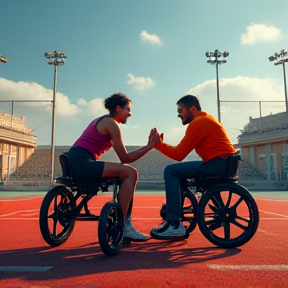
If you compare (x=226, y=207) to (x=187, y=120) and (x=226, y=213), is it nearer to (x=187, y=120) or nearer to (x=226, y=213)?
(x=226, y=213)

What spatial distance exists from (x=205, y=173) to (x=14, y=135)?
29860 mm

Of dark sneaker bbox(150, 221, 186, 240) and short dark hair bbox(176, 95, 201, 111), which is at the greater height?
short dark hair bbox(176, 95, 201, 111)

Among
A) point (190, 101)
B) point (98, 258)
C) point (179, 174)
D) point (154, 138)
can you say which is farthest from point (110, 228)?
point (190, 101)

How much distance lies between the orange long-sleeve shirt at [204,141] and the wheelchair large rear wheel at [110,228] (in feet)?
2.65

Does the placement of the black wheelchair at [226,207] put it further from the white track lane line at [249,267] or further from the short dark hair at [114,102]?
the short dark hair at [114,102]

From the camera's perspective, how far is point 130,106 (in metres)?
3.23

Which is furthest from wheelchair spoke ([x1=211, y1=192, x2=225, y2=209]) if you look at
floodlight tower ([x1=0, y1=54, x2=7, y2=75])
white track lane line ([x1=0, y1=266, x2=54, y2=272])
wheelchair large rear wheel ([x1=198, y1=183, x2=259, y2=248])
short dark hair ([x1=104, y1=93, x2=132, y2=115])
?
floodlight tower ([x1=0, y1=54, x2=7, y2=75])

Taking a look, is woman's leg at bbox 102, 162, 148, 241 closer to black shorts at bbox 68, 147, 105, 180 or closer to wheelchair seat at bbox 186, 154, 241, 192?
black shorts at bbox 68, 147, 105, 180

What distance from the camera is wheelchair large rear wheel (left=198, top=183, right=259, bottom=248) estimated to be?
9.34 ft

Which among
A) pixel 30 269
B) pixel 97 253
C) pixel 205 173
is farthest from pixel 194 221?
pixel 30 269

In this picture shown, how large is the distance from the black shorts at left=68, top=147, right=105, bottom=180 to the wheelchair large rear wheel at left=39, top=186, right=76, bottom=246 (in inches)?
12.3

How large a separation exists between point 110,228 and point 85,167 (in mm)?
622

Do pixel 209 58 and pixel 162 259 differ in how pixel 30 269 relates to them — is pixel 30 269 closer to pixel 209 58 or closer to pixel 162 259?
pixel 162 259

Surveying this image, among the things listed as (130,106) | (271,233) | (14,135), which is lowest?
(271,233)
